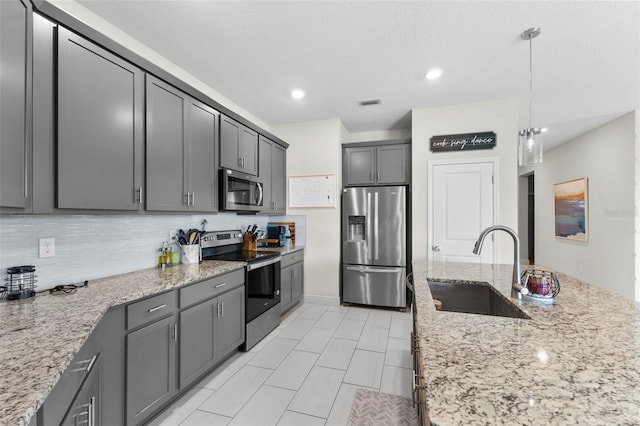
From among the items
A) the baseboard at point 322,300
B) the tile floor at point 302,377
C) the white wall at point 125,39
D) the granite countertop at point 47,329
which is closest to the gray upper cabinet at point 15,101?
the granite countertop at point 47,329

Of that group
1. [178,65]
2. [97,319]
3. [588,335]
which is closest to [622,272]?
[588,335]

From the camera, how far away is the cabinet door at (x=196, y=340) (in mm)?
1909

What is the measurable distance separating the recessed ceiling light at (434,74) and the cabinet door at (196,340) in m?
2.86

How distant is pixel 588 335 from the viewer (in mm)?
934

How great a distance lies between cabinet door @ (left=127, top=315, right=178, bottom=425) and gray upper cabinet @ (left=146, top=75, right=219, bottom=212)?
855 mm

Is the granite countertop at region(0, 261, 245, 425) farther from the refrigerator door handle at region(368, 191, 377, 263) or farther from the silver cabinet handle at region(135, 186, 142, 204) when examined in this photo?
the refrigerator door handle at region(368, 191, 377, 263)

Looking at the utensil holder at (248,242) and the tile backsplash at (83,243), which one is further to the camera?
the utensil holder at (248,242)

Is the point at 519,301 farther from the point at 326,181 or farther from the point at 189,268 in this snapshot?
the point at 326,181

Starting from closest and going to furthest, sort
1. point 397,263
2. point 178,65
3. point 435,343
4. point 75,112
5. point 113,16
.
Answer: point 435,343
point 75,112
point 113,16
point 178,65
point 397,263

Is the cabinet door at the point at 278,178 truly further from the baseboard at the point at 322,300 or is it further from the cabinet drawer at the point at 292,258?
the baseboard at the point at 322,300

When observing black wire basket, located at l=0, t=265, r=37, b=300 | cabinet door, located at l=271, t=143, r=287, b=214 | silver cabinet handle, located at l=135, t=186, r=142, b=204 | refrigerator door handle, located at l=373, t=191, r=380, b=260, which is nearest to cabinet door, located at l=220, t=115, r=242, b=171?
cabinet door, located at l=271, t=143, r=287, b=214

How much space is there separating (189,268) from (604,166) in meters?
5.88

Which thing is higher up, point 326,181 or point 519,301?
point 326,181

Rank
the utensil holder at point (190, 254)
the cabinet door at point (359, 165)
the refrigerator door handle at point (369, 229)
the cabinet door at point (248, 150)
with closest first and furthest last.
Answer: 1. the utensil holder at point (190, 254)
2. the cabinet door at point (248, 150)
3. the refrigerator door handle at point (369, 229)
4. the cabinet door at point (359, 165)
